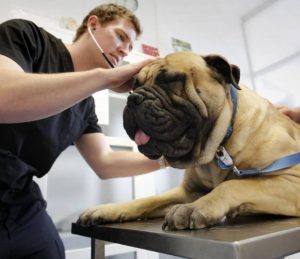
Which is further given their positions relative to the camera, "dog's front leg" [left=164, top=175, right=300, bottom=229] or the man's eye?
the man's eye

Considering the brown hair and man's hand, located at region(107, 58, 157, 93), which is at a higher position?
the brown hair

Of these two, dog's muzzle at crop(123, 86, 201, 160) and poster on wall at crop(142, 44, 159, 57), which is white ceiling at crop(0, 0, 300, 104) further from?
dog's muzzle at crop(123, 86, 201, 160)

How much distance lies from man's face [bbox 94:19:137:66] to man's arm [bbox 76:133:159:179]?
1.12ft

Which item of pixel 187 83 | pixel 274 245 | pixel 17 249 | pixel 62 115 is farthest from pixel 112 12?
pixel 274 245

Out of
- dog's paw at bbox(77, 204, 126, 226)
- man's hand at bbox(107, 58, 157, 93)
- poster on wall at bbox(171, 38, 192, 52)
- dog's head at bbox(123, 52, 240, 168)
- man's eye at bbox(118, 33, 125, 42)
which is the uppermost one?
poster on wall at bbox(171, 38, 192, 52)

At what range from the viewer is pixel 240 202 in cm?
60

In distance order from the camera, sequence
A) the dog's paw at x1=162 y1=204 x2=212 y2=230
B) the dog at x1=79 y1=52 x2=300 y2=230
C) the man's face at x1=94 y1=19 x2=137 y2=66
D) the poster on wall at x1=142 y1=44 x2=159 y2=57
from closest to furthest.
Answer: the dog's paw at x1=162 y1=204 x2=212 y2=230, the dog at x1=79 y1=52 x2=300 y2=230, the man's face at x1=94 y1=19 x2=137 y2=66, the poster on wall at x1=142 y1=44 x2=159 y2=57

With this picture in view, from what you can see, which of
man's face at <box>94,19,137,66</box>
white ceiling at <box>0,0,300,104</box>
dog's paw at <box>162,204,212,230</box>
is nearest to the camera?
dog's paw at <box>162,204,212,230</box>

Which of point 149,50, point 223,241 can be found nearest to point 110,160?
point 223,241

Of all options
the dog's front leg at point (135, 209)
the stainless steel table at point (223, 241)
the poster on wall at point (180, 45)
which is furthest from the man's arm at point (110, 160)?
the poster on wall at point (180, 45)

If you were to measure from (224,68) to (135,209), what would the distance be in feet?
1.45

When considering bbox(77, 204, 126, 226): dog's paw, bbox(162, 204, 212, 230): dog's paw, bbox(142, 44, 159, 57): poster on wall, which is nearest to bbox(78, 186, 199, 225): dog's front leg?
bbox(77, 204, 126, 226): dog's paw

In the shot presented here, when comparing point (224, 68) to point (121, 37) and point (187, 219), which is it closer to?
point (187, 219)

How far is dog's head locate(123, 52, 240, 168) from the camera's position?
67 cm
